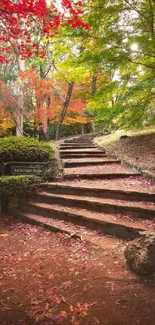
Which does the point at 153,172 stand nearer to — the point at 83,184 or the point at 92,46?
the point at 83,184

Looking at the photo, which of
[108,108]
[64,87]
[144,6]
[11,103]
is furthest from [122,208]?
[64,87]

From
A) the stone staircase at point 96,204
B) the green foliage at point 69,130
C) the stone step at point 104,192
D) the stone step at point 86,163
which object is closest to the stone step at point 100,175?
the stone staircase at point 96,204

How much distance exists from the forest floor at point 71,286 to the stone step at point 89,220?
22cm

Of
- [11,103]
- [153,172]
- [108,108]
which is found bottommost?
[153,172]

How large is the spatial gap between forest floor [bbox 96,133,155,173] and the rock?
3305 millimetres

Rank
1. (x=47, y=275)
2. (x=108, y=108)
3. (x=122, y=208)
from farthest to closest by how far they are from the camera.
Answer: (x=108, y=108)
(x=122, y=208)
(x=47, y=275)

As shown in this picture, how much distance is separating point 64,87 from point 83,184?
10197 millimetres

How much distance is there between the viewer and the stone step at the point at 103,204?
Answer: 425cm

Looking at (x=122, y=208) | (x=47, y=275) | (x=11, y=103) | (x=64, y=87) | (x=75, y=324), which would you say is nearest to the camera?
(x=75, y=324)

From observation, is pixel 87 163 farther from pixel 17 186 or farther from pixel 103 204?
pixel 103 204

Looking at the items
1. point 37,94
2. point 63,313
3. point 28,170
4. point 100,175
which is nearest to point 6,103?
point 37,94

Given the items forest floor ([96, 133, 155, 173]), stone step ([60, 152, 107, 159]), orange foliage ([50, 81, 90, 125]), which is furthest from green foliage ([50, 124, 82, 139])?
stone step ([60, 152, 107, 159])

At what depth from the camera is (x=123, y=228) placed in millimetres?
3920

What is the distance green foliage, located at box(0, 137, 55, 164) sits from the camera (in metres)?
6.65
